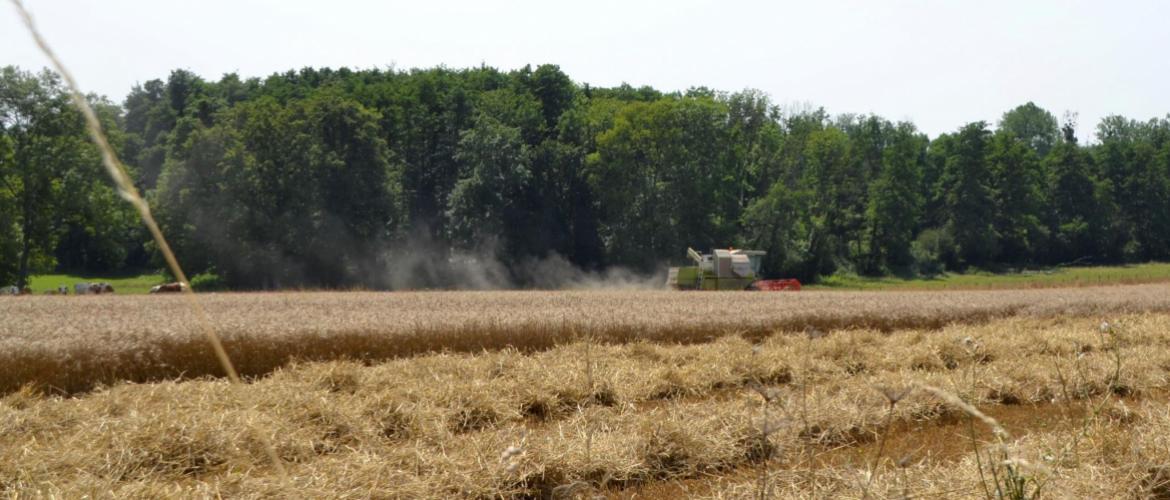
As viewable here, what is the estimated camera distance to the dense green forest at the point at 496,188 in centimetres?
4644

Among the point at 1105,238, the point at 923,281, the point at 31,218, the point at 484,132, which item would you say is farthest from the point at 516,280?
the point at 1105,238

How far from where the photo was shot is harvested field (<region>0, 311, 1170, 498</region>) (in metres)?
5.62

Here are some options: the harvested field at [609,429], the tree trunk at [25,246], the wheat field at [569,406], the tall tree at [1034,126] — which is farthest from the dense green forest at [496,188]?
the tall tree at [1034,126]

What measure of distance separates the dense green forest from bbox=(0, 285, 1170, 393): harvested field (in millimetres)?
18946

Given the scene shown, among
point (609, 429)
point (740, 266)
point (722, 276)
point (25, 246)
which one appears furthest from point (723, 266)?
point (25, 246)

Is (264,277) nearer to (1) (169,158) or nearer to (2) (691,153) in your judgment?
(1) (169,158)

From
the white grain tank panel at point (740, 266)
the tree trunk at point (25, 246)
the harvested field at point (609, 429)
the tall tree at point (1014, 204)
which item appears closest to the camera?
the harvested field at point (609, 429)

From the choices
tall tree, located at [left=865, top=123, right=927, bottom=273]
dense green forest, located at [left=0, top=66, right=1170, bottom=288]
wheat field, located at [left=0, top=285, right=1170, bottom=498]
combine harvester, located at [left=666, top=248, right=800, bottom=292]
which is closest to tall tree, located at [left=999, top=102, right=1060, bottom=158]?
dense green forest, located at [left=0, top=66, right=1170, bottom=288]

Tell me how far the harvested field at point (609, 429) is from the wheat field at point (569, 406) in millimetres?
34

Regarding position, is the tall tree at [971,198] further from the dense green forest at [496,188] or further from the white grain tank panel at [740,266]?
the white grain tank panel at [740,266]

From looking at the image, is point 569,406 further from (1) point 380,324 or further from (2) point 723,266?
(2) point 723,266

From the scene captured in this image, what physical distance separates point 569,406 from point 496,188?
1729 inches

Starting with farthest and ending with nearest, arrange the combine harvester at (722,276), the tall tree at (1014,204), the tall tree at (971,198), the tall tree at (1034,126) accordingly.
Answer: the tall tree at (1034,126) < the tall tree at (1014,204) < the tall tree at (971,198) < the combine harvester at (722,276)

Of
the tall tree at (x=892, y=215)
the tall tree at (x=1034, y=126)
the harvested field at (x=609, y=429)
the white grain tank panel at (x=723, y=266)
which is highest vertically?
the tall tree at (x=1034, y=126)
